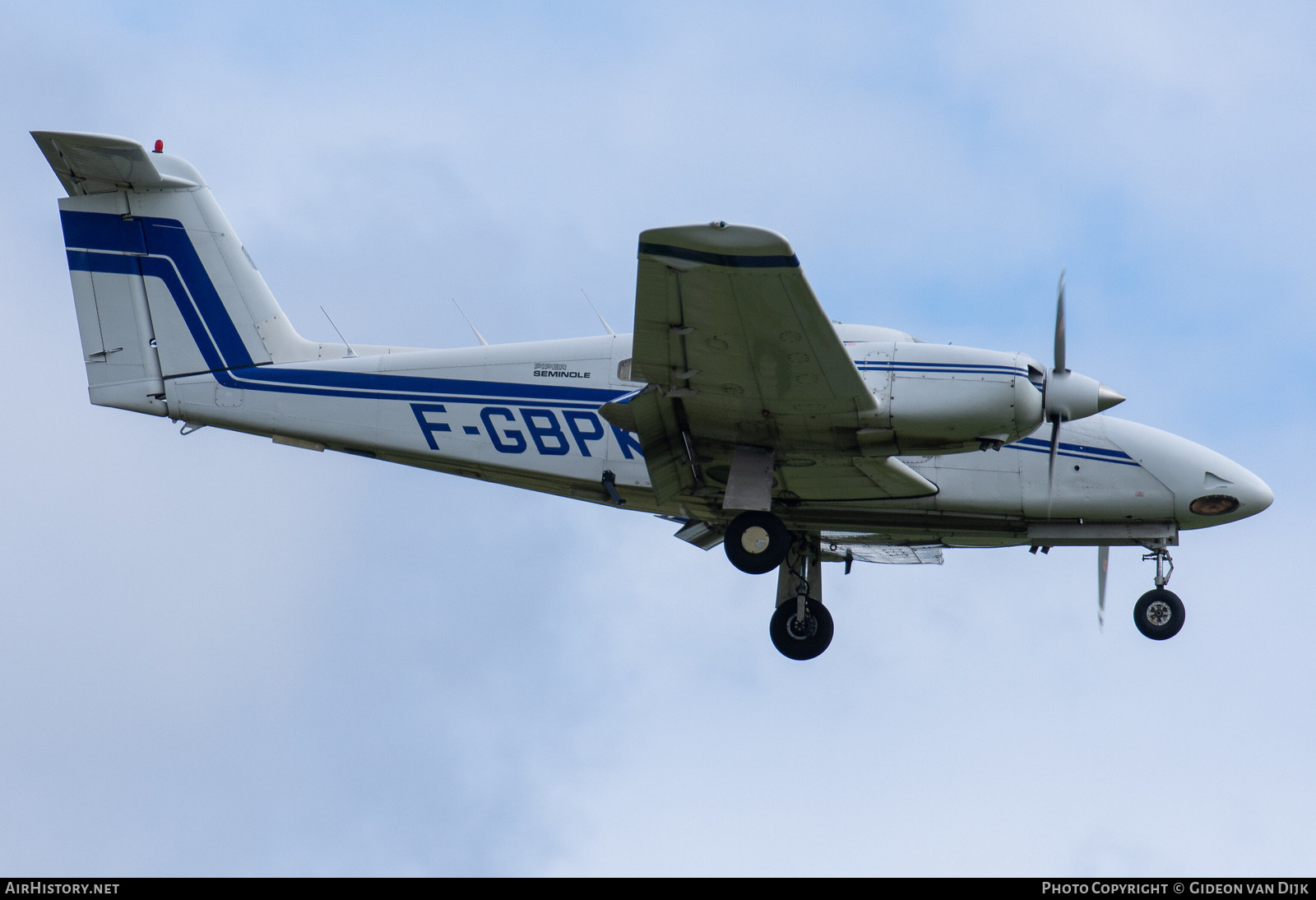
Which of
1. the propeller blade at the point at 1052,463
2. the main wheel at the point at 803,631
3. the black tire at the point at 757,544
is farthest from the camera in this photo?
the main wheel at the point at 803,631

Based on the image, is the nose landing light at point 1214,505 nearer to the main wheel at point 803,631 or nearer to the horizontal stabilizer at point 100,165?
the main wheel at point 803,631

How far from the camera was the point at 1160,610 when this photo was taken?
56.9 ft

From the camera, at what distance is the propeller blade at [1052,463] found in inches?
624

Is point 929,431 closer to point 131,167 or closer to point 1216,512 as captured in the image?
point 1216,512

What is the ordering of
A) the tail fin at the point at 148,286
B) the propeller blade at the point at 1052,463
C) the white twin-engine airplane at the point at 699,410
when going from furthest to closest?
the tail fin at the point at 148,286 → the propeller blade at the point at 1052,463 → the white twin-engine airplane at the point at 699,410

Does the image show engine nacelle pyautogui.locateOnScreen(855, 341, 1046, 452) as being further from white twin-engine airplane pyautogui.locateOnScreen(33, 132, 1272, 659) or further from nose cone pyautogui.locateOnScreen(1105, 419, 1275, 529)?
nose cone pyautogui.locateOnScreen(1105, 419, 1275, 529)

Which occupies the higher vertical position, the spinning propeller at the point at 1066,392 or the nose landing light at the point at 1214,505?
the spinning propeller at the point at 1066,392

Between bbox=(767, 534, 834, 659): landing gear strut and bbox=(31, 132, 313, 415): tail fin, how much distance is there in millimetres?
6899

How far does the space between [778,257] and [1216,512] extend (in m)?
7.64

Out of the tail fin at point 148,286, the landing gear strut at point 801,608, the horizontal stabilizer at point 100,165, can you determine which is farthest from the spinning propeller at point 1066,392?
the horizontal stabilizer at point 100,165

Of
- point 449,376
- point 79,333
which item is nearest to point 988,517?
point 449,376

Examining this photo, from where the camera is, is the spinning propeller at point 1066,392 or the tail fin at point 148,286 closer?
the spinning propeller at point 1066,392

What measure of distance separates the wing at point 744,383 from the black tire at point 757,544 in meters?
0.26

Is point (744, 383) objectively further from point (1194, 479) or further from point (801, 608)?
point (1194, 479)
